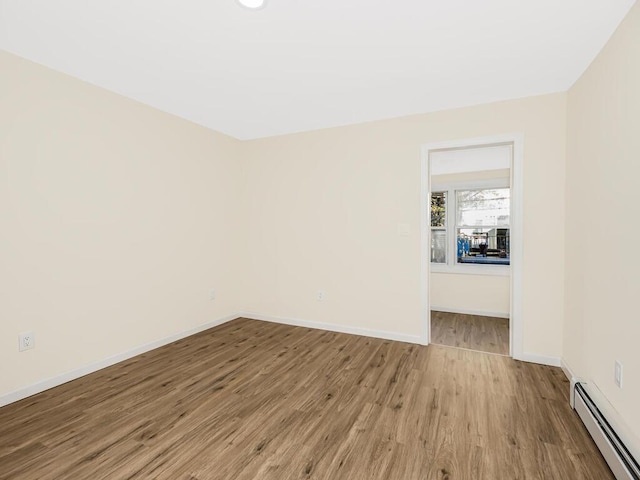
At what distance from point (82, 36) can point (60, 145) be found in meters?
0.90

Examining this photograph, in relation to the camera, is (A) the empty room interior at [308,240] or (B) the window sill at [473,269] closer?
(A) the empty room interior at [308,240]

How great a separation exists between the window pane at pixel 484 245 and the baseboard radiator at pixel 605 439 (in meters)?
3.29

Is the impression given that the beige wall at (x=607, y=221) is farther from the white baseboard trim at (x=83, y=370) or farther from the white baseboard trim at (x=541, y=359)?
the white baseboard trim at (x=83, y=370)

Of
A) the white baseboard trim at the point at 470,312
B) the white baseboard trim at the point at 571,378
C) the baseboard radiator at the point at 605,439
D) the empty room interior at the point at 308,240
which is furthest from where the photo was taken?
the white baseboard trim at the point at 470,312

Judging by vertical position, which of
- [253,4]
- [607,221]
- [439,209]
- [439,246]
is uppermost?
[253,4]

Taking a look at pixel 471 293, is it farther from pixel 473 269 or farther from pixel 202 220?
pixel 202 220

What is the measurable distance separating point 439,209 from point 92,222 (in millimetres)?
4960

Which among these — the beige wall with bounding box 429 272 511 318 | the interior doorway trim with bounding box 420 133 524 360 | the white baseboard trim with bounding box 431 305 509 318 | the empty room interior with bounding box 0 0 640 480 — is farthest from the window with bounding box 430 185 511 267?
the interior doorway trim with bounding box 420 133 524 360

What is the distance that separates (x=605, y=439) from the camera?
1.70 m

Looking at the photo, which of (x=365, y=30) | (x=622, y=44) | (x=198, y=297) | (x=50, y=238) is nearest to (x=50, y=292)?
(x=50, y=238)

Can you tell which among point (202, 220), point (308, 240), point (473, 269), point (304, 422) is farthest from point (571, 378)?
point (202, 220)

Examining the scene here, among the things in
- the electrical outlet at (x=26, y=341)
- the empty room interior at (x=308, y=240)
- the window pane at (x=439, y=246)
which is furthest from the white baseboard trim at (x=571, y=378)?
the electrical outlet at (x=26, y=341)

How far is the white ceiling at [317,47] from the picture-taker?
1837 mm

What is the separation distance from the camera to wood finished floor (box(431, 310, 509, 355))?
355 centimetres
